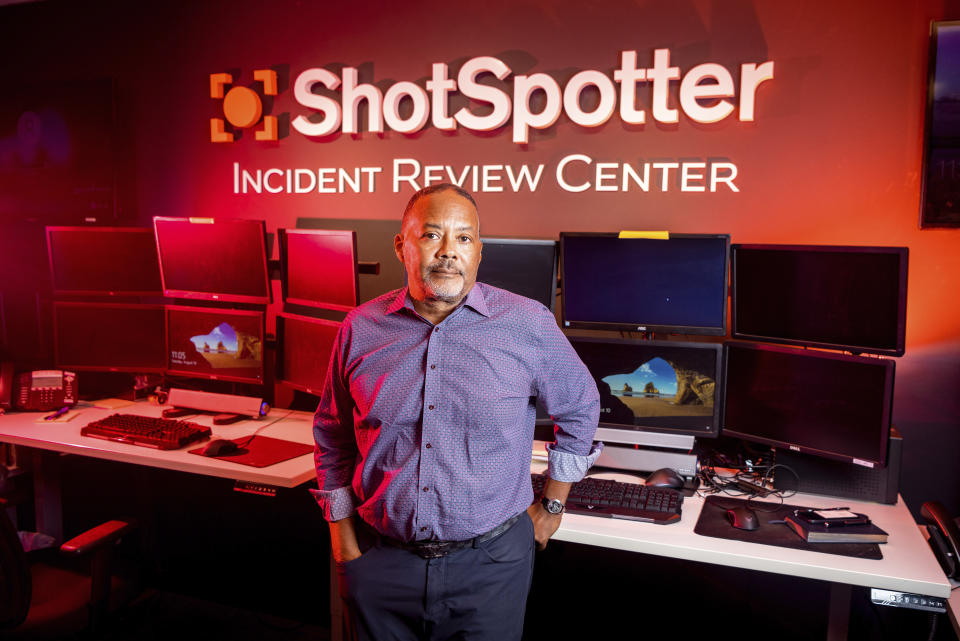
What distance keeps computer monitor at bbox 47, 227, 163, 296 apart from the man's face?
213cm

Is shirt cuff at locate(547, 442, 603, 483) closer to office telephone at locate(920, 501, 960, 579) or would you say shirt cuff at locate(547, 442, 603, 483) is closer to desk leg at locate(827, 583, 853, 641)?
desk leg at locate(827, 583, 853, 641)

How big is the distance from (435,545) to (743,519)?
1014mm

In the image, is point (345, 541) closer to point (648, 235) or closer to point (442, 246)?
point (442, 246)

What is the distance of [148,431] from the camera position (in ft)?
9.09

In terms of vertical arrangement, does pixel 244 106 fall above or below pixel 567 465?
above

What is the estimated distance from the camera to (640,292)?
2465 mm

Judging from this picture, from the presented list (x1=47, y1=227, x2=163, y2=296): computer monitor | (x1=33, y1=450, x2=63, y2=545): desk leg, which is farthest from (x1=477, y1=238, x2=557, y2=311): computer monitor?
(x1=33, y1=450, x2=63, y2=545): desk leg

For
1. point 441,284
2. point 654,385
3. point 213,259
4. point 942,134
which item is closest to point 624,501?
point 654,385

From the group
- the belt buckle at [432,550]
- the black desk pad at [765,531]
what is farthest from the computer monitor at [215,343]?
the black desk pad at [765,531]

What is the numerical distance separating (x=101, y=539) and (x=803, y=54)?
116 inches

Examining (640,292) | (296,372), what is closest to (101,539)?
(296,372)

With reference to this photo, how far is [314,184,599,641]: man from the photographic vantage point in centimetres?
162

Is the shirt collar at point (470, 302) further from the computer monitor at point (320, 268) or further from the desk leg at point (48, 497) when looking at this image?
the desk leg at point (48, 497)

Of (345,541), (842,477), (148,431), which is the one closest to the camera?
(345,541)
